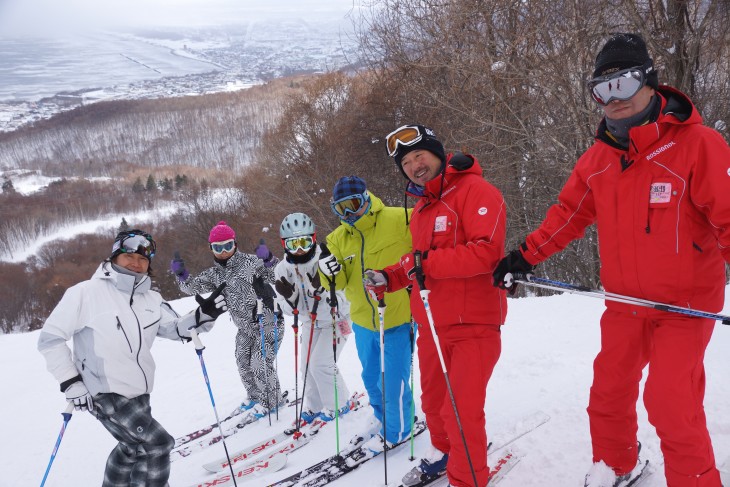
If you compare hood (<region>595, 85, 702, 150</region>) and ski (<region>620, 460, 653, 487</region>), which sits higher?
hood (<region>595, 85, 702, 150</region>)

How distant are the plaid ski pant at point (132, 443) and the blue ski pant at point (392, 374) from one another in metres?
1.53

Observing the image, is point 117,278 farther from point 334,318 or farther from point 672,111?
point 672,111

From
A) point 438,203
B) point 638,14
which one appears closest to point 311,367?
point 438,203

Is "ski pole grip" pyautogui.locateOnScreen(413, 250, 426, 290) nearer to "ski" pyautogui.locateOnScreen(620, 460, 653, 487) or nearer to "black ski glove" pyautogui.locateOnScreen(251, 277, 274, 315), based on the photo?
"ski" pyautogui.locateOnScreen(620, 460, 653, 487)

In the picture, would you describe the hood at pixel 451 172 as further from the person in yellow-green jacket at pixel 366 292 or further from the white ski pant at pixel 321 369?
the white ski pant at pixel 321 369

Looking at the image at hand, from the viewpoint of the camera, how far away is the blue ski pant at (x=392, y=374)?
11.7 feet

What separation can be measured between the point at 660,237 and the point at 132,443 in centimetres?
335

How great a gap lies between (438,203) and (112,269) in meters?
2.26

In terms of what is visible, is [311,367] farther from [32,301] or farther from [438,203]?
[32,301]

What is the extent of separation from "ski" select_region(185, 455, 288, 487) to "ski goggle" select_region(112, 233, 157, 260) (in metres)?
1.93

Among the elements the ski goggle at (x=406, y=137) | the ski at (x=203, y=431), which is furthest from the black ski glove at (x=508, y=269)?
the ski at (x=203, y=431)

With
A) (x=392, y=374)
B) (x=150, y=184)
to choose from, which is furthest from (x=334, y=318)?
(x=150, y=184)

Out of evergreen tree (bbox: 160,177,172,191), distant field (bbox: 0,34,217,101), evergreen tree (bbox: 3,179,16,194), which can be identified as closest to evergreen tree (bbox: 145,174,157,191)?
evergreen tree (bbox: 160,177,172,191)

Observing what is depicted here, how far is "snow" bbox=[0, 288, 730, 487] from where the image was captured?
11.0 ft
